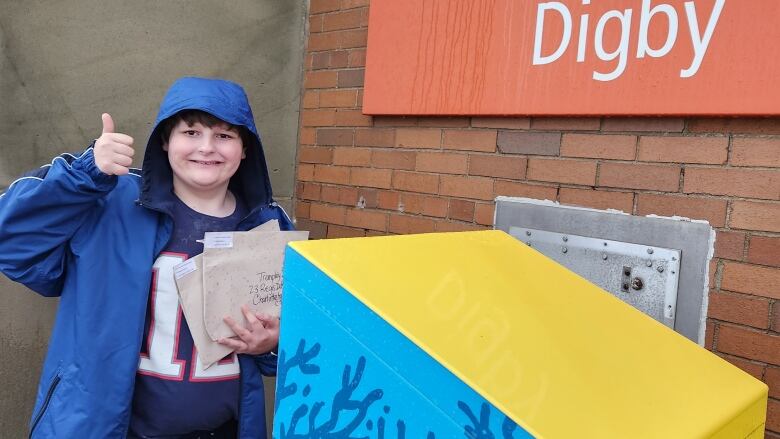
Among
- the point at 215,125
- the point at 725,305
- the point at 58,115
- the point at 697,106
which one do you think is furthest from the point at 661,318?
the point at 58,115

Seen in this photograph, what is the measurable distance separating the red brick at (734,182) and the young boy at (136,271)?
1.29 meters

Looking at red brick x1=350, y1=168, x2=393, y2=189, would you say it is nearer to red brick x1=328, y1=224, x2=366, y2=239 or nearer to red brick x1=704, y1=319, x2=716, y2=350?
red brick x1=328, y1=224, x2=366, y2=239

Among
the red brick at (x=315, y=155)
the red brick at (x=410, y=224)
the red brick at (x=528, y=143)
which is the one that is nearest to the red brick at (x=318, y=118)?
the red brick at (x=315, y=155)

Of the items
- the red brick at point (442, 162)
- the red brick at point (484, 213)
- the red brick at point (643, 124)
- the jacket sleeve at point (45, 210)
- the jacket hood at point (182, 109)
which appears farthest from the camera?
the red brick at point (442, 162)

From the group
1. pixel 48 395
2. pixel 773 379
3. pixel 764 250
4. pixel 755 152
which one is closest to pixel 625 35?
pixel 755 152

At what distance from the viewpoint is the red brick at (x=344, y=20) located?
289 centimetres

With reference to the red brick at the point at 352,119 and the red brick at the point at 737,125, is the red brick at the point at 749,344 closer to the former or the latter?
the red brick at the point at 737,125

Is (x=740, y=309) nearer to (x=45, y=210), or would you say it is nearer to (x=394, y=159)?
(x=394, y=159)

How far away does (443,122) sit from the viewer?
258 cm

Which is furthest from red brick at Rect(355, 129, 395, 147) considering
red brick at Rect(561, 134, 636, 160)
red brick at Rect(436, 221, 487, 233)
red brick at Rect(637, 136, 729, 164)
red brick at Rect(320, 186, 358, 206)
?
red brick at Rect(637, 136, 729, 164)

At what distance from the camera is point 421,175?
267 cm

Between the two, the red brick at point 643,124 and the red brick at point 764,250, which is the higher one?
the red brick at point 643,124

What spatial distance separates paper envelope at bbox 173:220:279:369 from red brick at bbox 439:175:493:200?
3.61ft

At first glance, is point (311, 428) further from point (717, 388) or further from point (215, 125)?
point (215, 125)
